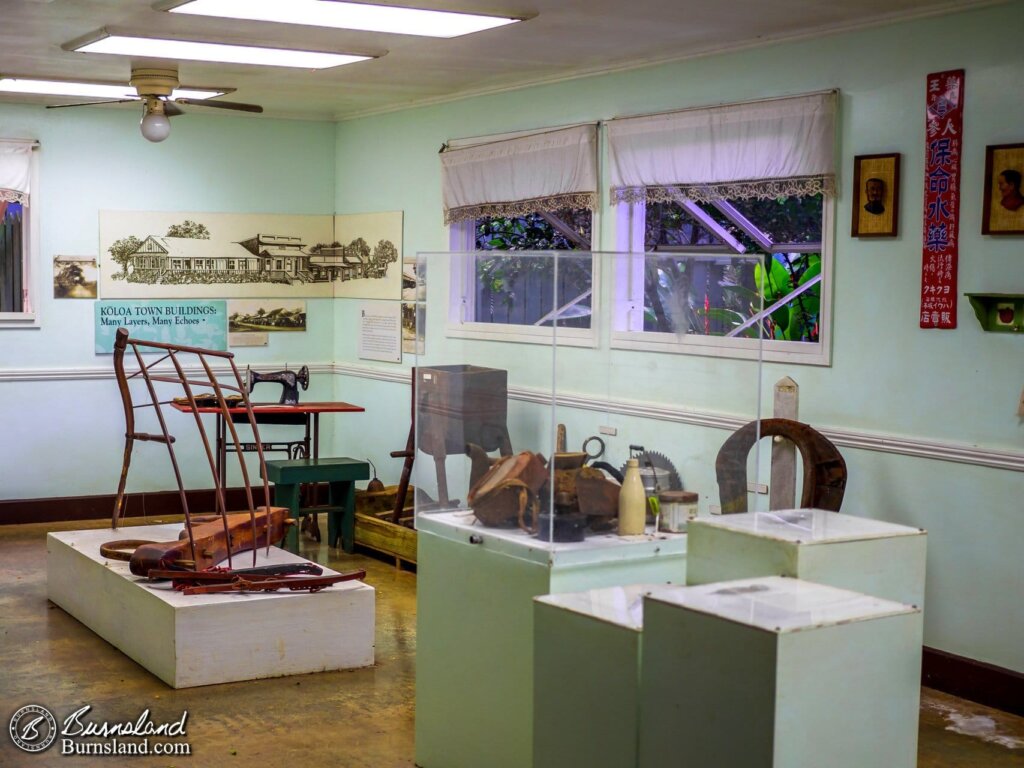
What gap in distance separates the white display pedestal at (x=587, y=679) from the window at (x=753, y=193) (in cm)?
202

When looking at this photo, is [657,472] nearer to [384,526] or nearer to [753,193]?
[753,193]

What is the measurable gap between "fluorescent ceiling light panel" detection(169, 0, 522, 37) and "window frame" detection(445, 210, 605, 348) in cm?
145

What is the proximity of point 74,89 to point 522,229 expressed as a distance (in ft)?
8.80

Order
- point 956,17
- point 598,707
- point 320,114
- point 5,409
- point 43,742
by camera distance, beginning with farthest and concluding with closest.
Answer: point 320,114, point 5,409, point 956,17, point 43,742, point 598,707

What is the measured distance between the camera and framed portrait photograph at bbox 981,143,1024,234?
188 inches

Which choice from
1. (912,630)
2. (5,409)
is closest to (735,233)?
(912,630)

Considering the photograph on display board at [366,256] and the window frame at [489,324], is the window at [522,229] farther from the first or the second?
the photograph on display board at [366,256]

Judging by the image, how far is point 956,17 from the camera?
5.00m

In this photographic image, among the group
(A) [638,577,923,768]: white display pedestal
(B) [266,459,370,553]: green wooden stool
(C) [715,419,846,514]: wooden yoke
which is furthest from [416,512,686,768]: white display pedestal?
(B) [266,459,370,553]: green wooden stool

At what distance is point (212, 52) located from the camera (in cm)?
614

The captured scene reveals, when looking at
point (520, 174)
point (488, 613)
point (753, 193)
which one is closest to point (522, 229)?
point (520, 174)

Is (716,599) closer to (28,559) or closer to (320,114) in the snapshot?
(28,559)

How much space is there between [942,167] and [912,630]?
266 centimetres

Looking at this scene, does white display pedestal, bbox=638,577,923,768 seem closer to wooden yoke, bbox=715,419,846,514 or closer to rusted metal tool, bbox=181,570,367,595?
wooden yoke, bbox=715,419,846,514
